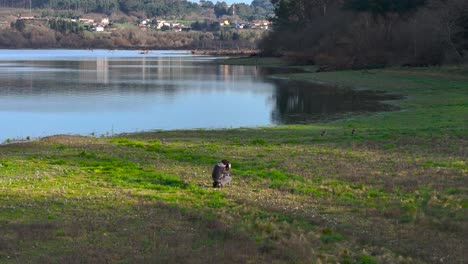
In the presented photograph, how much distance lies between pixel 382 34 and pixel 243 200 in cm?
6328

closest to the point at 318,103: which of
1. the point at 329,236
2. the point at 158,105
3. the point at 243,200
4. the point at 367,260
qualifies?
the point at 158,105

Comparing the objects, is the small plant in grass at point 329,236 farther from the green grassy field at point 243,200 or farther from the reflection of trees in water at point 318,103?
the reflection of trees in water at point 318,103

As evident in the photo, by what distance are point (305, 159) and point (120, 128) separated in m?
14.6

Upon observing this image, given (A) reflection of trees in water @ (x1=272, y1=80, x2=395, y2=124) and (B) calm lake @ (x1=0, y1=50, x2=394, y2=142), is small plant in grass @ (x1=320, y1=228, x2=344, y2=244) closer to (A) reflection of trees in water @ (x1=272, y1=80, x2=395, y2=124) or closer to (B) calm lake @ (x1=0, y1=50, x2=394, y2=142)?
(B) calm lake @ (x1=0, y1=50, x2=394, y2=142)

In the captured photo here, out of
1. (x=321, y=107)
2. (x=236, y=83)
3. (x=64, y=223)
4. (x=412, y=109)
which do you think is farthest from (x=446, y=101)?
(x=64, y=223)

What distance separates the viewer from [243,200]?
40.3 ft

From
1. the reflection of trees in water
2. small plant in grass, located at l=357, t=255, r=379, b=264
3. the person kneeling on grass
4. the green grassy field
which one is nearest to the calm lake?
the reflection of trees in water

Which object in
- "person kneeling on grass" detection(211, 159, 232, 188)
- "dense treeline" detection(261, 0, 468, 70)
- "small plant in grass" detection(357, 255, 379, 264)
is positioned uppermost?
"dense treeline" detection(261, 0, 468, 70)

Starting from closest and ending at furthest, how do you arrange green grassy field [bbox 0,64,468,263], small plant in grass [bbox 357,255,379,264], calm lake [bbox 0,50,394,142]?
small plant in grass [bbox 357,255,379,264] < green grassy field [bbox 0,64,468,263] < calm lake [bbox 0,50,394,142]

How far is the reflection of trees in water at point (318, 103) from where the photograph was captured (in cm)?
3431

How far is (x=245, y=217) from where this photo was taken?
10.9m

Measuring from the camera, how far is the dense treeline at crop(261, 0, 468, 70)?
189ft

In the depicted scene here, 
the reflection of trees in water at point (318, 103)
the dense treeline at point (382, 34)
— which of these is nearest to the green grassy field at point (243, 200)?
the reflection of trees in water at point (318, 103)

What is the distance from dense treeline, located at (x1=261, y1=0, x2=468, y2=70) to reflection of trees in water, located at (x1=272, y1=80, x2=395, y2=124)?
1407 centimetres
